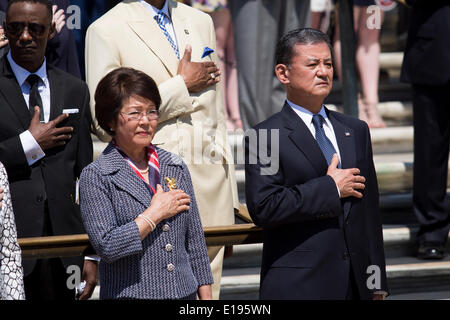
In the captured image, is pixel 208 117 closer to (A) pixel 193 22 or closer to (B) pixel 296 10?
(A) pixel 193 22

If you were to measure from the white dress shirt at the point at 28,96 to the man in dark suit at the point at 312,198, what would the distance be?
0.86 m

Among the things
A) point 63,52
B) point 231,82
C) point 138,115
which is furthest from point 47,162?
point 231,82

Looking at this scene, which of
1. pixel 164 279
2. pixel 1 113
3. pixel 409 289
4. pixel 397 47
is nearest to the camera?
pixel 164 279

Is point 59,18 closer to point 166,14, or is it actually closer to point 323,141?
point 166,14

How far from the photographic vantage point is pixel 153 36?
4051 millimetres

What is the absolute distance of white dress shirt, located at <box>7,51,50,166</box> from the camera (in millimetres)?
3678

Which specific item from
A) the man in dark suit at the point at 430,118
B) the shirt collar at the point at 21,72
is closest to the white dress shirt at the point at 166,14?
the shirt collar at the point at 21,72

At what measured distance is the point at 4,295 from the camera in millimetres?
3053

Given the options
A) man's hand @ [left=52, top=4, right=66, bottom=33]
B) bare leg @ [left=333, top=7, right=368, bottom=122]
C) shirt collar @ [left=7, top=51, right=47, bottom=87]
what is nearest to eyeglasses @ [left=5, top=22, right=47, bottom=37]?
shirt collar @ [left=7, top=51, right=47, bottom=87]

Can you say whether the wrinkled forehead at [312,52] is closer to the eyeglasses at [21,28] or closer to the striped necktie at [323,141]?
the striped necktie at [323,141]

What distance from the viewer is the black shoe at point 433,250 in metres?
5.55

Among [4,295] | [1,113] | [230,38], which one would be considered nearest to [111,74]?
[1,113]

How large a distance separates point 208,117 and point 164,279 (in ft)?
3.51

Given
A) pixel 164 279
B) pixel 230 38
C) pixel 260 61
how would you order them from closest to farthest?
pixel 164 279 → pixel 260 61 → pixel 230 38
